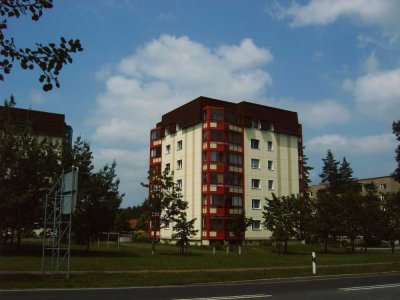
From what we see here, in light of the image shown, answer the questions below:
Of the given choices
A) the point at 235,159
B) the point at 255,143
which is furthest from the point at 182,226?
the point at 255,143

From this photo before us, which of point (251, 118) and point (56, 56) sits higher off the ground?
point (251, 118)

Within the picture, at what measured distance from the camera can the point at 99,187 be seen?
104 ft

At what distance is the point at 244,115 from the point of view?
66.6m

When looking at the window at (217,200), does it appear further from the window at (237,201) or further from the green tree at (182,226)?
the green tree at (182,226)

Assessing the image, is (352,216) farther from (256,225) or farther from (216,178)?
(216,178)

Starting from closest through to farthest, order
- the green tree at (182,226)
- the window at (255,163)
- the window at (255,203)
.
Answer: the green tree at (182,226) → the window at (255,203) → the window at (255,163)

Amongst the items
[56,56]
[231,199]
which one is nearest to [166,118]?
[231,199]

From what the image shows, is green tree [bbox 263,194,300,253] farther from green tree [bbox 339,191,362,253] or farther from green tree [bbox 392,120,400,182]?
green tree [bbox 392,120,400,182]

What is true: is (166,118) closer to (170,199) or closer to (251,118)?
(251,118)

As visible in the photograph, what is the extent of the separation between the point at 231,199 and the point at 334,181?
55.2m

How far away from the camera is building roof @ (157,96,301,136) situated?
65812 mm

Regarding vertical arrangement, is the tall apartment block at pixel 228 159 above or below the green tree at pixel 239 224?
above

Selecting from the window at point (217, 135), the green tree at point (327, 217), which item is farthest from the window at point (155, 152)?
the green tree at point (327, 217)

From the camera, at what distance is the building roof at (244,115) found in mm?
65812
